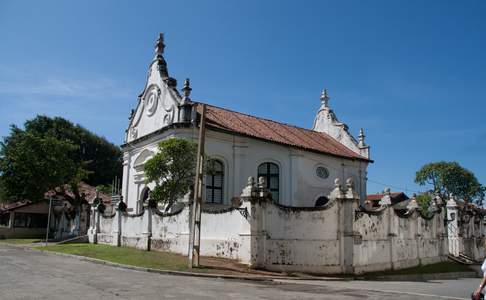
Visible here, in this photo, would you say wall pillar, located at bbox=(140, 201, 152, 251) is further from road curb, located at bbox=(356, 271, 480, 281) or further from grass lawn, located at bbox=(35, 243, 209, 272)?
road curb, located at bbox=(356, 271, 480, 281)

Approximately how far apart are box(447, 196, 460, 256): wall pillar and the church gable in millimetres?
17997

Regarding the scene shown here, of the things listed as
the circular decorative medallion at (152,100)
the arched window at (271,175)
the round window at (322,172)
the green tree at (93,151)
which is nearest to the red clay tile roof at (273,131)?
the round window at (322,172)

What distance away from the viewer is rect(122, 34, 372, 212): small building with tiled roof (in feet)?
83.0

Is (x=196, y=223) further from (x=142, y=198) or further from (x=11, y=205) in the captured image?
(x=11, y=205)

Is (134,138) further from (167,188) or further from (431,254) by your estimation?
(431,254)

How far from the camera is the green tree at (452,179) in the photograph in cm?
5994

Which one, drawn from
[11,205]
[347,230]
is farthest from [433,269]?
[11,205]

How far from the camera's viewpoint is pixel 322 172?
101 feet

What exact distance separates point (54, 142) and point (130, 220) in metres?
12.1

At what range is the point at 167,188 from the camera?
20953 millimetres

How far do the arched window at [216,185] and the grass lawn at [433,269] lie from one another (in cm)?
1076

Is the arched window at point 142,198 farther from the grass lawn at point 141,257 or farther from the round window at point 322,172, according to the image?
the round window at point 322,172

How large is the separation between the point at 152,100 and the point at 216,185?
737 cm

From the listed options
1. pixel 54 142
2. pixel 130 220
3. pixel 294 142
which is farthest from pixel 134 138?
pixel 294 142
